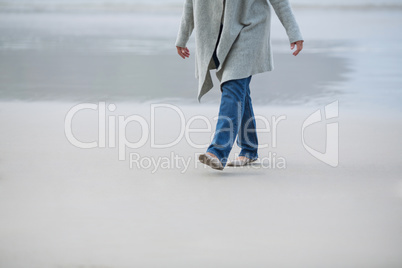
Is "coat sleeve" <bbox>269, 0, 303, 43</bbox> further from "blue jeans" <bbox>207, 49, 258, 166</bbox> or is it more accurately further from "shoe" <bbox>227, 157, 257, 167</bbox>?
"shoe" <bbox>227, 157, 257, 167</bbox>

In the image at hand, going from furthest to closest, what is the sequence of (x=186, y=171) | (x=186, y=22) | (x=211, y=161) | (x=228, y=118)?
(x=186, y=22)
(x=186, y=171)
(x=228, y=118)
(x=211, y=161)

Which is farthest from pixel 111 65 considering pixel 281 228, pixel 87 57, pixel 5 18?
pixel 5 18

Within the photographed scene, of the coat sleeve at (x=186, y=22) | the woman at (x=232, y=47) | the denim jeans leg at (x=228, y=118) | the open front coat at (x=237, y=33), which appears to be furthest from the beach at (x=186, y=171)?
the coat sleeve at (x=186, y=22)

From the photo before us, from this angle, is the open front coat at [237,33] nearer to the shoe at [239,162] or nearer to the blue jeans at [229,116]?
the blue jeans at [229,116]

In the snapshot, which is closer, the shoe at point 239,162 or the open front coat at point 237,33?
the open front coat at point 237,33

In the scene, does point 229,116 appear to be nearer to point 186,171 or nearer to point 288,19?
point 186,171

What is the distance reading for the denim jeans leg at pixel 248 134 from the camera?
476 centimetres

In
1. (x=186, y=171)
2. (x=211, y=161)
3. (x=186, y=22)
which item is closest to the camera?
(x=211, y=161)

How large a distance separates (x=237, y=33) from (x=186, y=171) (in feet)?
2.95

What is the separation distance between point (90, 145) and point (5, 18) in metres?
15.3

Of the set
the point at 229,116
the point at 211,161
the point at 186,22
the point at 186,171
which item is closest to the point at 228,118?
the point at 229,116

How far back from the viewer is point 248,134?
4801 mm

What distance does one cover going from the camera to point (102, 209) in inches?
147

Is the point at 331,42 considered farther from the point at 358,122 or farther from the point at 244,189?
the point at 244,189
